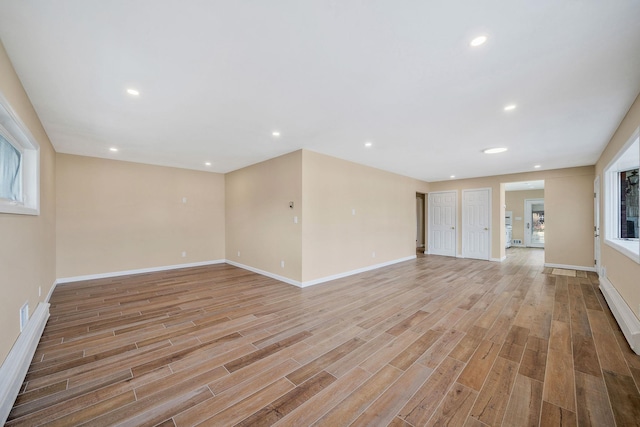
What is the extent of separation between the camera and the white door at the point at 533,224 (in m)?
10.1

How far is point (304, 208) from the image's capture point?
4320mm

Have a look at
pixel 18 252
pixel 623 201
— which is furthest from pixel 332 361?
pixel 623 201

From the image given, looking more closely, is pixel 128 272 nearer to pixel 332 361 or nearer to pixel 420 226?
pixel 332 361

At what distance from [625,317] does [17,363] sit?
552 centimetres

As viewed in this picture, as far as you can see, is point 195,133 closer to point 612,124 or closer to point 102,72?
point 102,72

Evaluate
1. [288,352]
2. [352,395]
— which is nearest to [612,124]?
[352,395]

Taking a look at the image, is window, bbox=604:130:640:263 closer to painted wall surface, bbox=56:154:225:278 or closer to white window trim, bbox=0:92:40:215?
white window trim, bbox=0:92:40:215

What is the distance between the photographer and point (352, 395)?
1703mm

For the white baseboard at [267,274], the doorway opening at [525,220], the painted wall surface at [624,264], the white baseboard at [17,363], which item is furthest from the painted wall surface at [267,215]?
the doorway opening at [525,220]

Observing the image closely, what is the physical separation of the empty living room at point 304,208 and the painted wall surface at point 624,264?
7 cm

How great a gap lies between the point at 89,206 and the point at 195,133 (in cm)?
321

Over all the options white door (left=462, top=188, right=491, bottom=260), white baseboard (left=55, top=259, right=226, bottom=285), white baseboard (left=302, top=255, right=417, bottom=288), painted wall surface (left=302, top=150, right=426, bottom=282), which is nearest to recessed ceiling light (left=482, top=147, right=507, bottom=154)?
painted wall surface (left=302, top=150, right=426, bottom=282)

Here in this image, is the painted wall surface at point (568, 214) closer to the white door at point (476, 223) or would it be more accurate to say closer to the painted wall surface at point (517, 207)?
the white door at point (476, 223)

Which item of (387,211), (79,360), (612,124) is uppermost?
(612,124)
